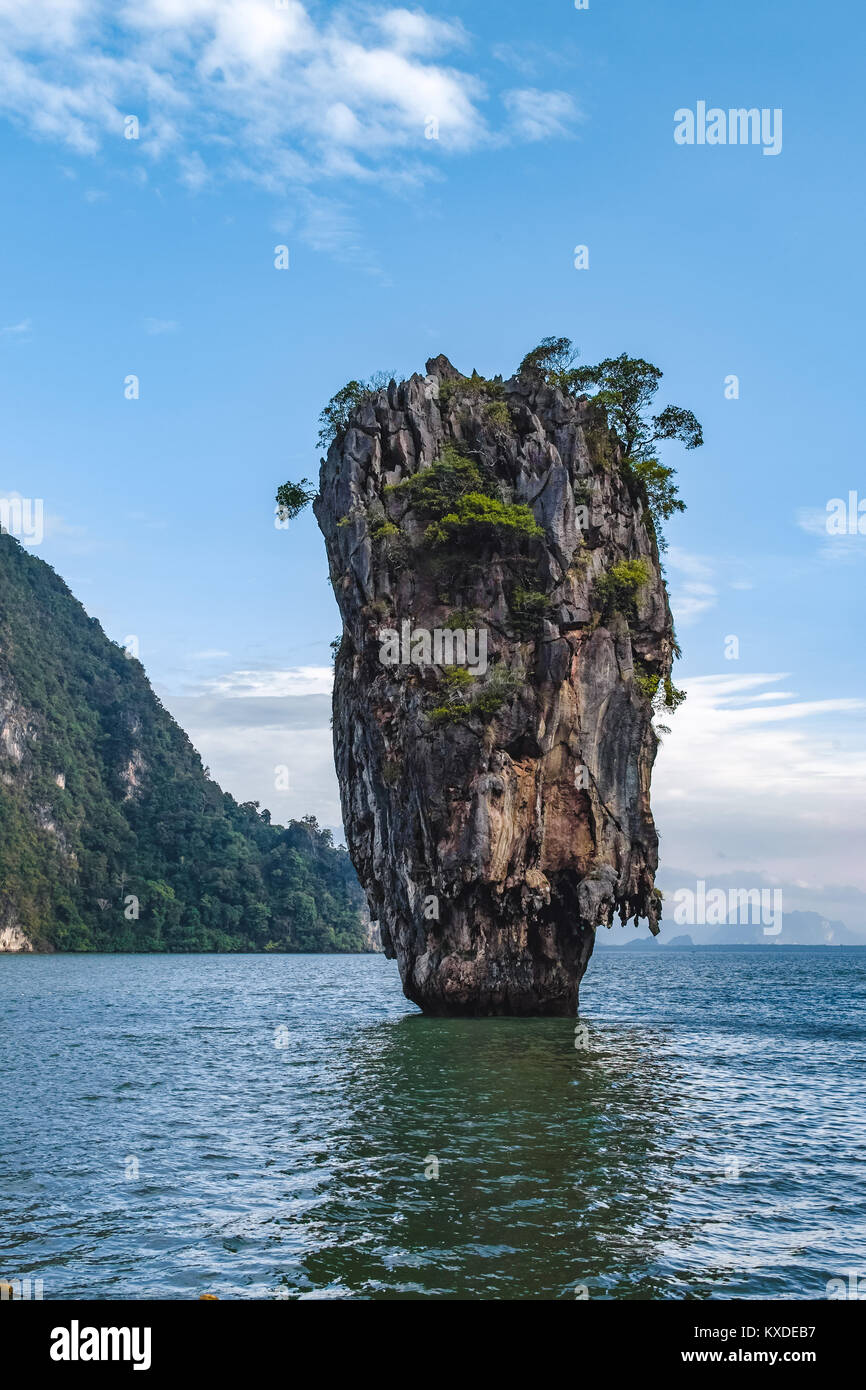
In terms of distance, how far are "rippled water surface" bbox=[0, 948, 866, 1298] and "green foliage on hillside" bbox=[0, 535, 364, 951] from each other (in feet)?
297

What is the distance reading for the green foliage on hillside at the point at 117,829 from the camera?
12088 cm

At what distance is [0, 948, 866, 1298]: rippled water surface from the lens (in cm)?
1166

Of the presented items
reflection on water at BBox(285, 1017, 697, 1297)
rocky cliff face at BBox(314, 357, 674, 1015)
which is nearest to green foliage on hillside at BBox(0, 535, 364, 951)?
rocky cliff face at BBox(314, 357, 674, 1015)

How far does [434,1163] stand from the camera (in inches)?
631

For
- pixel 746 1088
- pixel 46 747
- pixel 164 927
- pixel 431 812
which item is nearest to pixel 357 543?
pixel 431 812

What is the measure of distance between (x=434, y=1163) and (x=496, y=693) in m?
18.1

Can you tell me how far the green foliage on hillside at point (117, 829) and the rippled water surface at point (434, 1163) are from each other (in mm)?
90553

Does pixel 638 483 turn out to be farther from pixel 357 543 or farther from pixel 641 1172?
pixel 641 1172

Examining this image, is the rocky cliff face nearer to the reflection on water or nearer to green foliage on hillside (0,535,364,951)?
the reflection on water

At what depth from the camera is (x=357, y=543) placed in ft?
115

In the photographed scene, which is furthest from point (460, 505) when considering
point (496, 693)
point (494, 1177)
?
point (494, 1177)

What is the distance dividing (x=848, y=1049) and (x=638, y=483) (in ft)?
68.9

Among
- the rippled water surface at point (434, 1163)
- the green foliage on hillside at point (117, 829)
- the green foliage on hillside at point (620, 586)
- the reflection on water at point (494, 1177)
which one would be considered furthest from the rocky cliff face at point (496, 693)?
the green foliage on hillside at point (117, 829)

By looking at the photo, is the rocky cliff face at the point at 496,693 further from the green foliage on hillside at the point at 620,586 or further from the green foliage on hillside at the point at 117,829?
the green foliage on hillside at the point at 117,829
